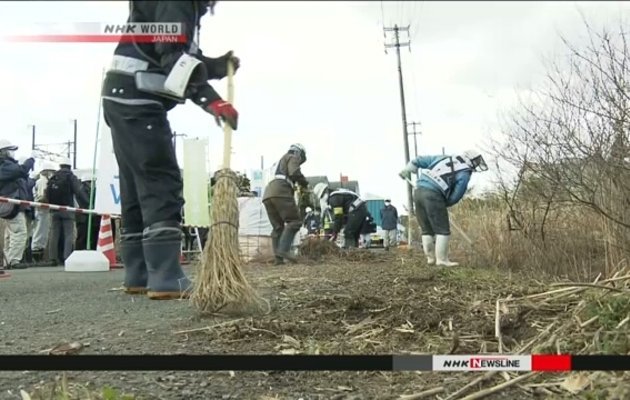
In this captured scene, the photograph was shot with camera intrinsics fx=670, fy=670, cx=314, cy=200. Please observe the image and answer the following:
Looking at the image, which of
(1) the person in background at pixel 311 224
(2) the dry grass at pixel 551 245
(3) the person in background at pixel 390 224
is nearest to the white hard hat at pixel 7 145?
(2) the dry grass at pixel 551 245

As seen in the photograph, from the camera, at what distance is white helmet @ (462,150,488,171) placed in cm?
773

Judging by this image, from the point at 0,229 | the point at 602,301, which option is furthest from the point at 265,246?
the point at 602,301

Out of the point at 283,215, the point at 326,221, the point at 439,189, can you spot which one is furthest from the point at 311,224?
the point at 439,189

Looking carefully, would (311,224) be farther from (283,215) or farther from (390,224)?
(390,224)

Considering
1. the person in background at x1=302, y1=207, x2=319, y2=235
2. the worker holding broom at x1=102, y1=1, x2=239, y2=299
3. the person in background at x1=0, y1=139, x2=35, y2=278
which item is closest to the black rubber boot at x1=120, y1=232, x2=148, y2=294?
the worker holding broom at x1=102, y1=1, x2=239, y2=299

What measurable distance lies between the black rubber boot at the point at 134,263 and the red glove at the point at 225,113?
118cm

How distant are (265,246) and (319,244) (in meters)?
3.04

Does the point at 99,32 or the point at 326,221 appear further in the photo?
the point at 326,221

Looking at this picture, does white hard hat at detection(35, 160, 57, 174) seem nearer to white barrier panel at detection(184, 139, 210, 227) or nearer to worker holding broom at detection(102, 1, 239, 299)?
worker holding broom at detection(102, 1, 239, 299)

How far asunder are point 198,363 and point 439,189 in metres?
6.61

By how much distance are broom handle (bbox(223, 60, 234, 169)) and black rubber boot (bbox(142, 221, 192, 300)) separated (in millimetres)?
539

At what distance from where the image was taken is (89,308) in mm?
3152

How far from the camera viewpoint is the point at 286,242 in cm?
827

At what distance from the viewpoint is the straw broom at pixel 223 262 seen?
2957 millimetres
